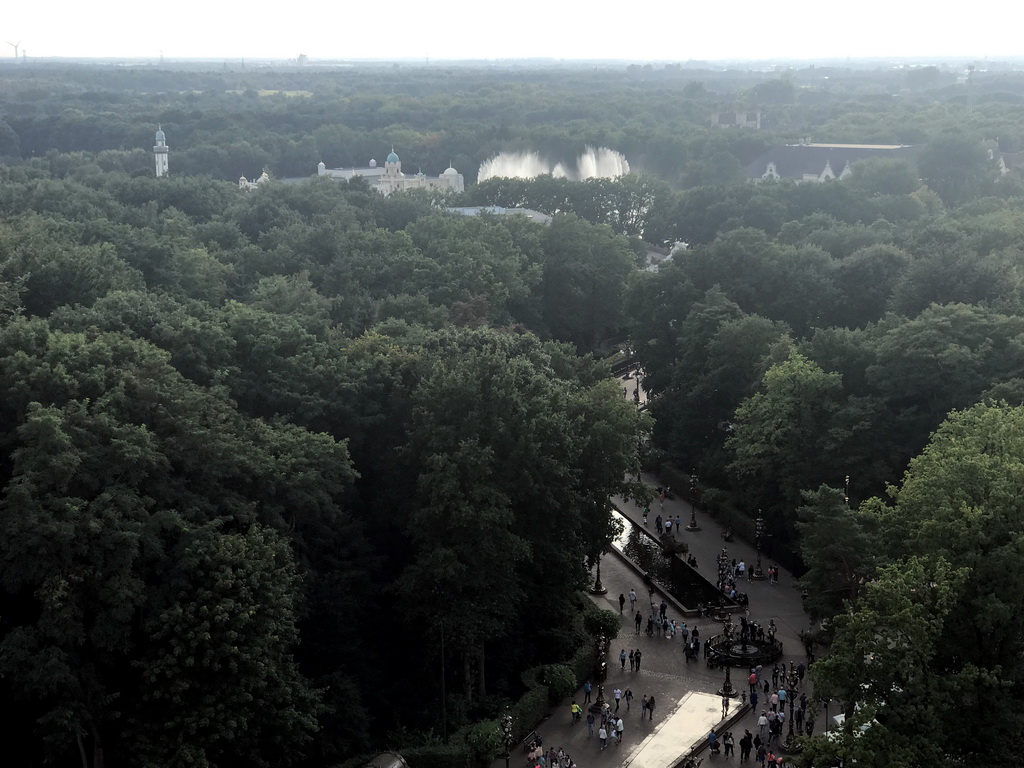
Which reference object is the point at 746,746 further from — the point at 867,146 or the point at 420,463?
the point at 867,146

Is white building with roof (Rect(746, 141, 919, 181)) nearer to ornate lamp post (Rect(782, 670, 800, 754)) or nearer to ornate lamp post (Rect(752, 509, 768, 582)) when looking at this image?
ornate lamp post (Rect(752, 509, 768, 582))

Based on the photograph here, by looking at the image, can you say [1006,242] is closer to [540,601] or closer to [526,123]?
[540,601]

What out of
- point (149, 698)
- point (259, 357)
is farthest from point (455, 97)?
point (149, 698)

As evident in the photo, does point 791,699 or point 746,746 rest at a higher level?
point 791,699

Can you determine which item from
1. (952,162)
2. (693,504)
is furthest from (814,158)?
(693,504)

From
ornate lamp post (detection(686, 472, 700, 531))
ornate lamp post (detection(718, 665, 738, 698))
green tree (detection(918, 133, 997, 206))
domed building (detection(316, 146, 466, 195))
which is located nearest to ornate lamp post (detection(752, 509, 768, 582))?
ornate lamp post (detection(686, 472, 700, 531))
